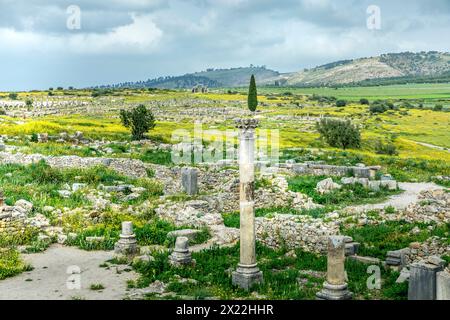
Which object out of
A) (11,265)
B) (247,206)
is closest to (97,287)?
(11,265)

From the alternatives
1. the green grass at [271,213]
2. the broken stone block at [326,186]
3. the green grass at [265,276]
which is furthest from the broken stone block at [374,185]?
the green grass at [265,276]

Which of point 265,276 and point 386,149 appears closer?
point 265,276

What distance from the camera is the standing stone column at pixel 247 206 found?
495 inches

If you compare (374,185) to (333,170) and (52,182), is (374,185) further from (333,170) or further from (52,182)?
(52,182)

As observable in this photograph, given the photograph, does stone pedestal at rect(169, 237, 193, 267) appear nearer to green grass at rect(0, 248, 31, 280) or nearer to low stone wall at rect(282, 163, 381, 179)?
green grass at rect(0, 248, 31, 280)

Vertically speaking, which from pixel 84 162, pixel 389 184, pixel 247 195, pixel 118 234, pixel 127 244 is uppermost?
pixel 247 195

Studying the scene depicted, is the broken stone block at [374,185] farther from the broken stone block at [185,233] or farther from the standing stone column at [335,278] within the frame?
the standing stone column at [335,278]

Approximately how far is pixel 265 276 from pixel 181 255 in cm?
224

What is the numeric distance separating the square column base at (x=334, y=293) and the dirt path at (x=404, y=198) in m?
8.65

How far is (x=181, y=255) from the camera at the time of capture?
1400 cm

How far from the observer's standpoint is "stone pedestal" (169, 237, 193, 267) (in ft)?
45.7

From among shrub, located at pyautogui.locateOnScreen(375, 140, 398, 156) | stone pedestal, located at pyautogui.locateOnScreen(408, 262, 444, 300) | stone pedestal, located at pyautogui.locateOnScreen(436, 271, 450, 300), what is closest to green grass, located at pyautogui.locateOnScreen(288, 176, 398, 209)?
stone pedestal, located at pyautogui.locateOnScreen(408, 262, 444, 300)
